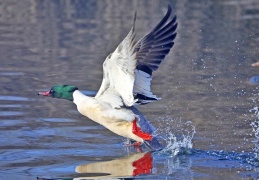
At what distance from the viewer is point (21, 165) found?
26.8 ft

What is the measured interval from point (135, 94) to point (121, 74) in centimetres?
52

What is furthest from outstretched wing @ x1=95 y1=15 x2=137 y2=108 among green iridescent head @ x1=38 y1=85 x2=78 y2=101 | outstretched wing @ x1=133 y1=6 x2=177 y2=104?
green iridescent head @ x1=38 y1=85 x2=78 y2=101

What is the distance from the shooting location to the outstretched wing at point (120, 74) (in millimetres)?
8258

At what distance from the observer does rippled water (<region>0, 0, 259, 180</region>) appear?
324 inches

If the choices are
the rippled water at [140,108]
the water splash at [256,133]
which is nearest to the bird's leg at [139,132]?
the rippled water at [140,108]

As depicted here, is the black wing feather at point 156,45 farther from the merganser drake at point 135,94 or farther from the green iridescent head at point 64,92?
the green iridescent head at point 64,92

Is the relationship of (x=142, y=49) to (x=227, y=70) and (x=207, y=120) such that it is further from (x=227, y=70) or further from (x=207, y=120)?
(x=227, y=70)

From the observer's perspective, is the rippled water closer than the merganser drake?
Yes

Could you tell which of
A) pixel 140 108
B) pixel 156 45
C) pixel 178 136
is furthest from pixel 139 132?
pixel 140 108

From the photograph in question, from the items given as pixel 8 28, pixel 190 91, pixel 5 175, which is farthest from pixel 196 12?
pixel 5 175

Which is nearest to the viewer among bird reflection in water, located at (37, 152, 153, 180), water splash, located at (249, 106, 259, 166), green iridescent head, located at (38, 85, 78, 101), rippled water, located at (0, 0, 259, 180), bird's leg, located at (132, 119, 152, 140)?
bird reflection in water, located at (37, 152, 153, 180)

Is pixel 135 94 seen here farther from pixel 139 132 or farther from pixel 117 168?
pixel 117 168

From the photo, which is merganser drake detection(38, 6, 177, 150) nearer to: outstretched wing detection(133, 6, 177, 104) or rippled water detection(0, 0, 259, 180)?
outstretched wing detection(133, 6, 177, 104)

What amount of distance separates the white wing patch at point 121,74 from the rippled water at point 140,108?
0.62 meters
